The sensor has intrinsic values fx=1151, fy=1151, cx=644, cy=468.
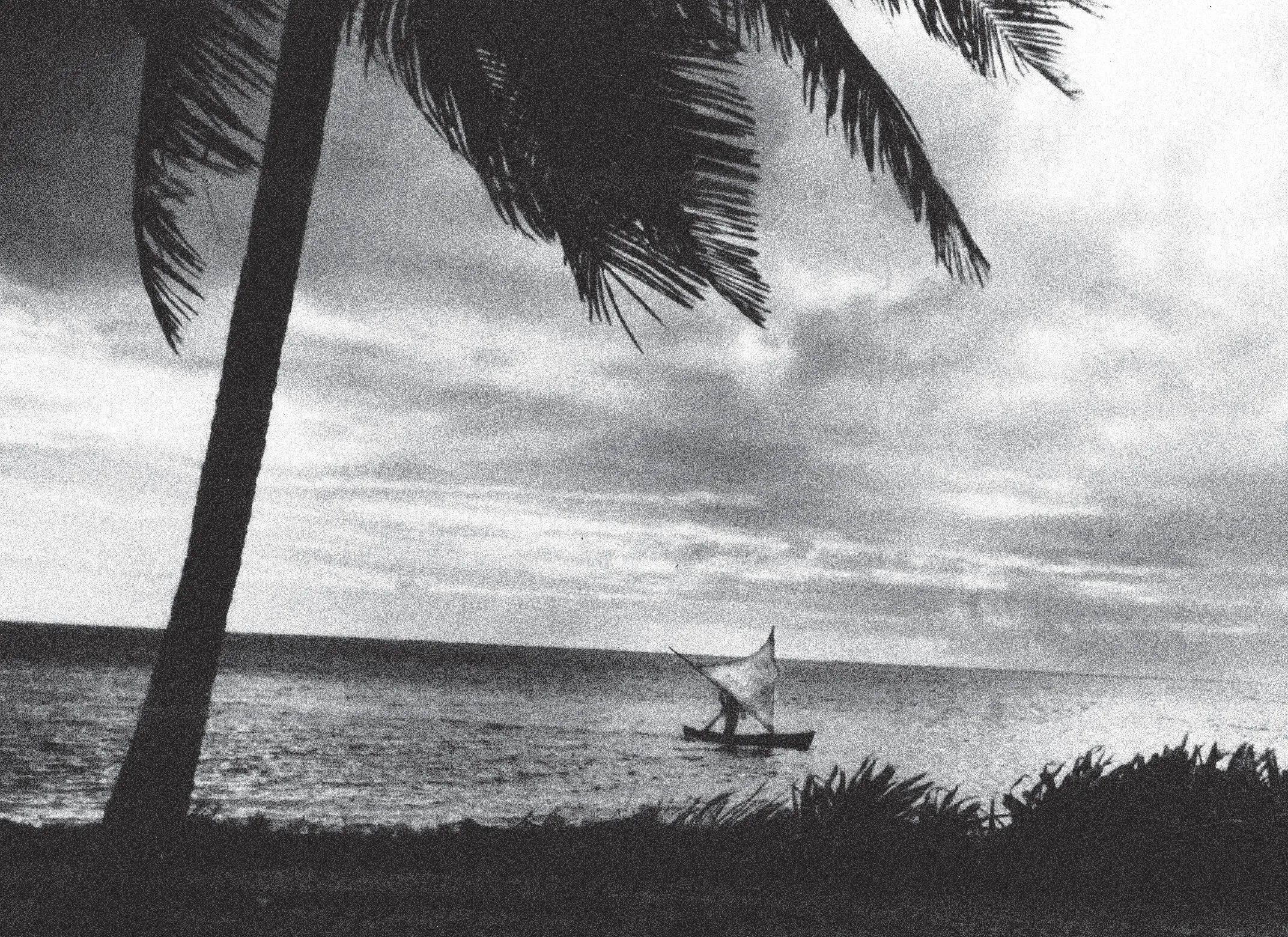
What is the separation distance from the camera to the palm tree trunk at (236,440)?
5066 mm

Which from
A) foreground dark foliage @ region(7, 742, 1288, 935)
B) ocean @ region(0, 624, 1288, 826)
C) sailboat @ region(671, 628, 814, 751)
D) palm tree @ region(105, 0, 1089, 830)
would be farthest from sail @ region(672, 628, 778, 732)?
palm tree @ region(105, 0, 1089, 830)

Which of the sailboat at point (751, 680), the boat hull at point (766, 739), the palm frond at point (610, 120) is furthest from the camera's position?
the boat hull at point (766, 739)

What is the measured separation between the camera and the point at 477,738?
5209cm

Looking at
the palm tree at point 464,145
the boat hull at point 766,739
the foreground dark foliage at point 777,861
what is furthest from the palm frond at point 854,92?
the boat hull at point 766,739

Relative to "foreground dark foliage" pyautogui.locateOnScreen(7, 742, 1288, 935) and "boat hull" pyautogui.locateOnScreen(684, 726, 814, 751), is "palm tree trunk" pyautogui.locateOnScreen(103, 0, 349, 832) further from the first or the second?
"boat hull" pyautogui.locateOnScreen(684, 726, 814, 751)

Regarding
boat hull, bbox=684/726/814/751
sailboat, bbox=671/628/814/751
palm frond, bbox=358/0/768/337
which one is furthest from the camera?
boat hull, bbox=684/726/814/751

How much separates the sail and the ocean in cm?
230

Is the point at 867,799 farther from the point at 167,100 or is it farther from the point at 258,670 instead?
the point at 258,670

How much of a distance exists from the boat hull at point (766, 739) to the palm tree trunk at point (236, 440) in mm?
46617

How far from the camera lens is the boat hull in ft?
169

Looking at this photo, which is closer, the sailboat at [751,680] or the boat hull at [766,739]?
the sailboat at [751,680]

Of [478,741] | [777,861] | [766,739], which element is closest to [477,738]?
[478,741]

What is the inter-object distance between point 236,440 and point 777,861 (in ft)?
12.9

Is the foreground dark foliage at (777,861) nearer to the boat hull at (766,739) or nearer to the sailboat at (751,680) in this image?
the sailboat at (751,680)
